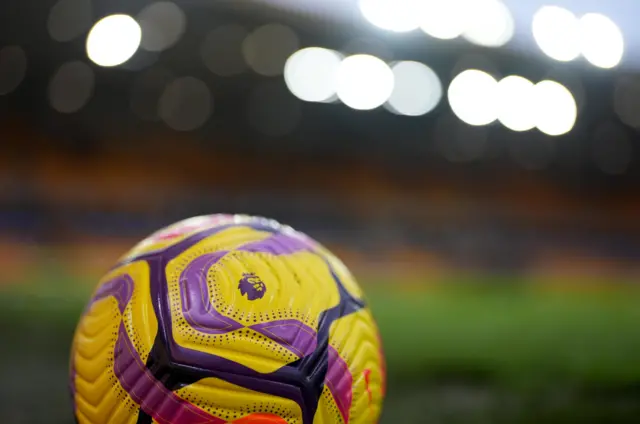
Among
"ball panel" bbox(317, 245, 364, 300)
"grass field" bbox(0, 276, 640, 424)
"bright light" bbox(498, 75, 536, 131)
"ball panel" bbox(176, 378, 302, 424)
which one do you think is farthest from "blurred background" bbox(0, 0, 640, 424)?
"ball panel" bbox(176, 378, 302, 424)

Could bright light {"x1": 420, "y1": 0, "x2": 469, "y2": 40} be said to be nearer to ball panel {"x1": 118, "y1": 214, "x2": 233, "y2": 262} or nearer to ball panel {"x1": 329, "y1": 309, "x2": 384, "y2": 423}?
ball panel {"x1": 118, "y1": 214, "x2": 233, "y2": 262}

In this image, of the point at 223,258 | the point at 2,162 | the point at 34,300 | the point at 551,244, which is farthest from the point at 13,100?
the point at 223,258

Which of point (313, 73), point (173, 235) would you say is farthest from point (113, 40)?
point (173, 235)

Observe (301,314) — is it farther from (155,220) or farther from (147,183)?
(147,183)

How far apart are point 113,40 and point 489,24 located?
5.54 meters

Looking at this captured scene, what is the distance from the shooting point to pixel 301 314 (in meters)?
1.49

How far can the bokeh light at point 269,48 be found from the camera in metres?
10.6

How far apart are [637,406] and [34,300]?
3559 millimetres

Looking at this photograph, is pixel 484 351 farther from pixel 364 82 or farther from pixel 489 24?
pixel 364 82

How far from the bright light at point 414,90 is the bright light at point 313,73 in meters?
1.04

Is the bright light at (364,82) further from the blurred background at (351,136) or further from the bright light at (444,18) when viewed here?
the bright light at (444,18)

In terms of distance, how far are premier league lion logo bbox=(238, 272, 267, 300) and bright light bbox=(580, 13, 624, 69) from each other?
938 cm

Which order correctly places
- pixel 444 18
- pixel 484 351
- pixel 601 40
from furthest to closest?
pixel 601 40, pixel 444 18, pixel 484 351

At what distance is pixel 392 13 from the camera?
9609mm
